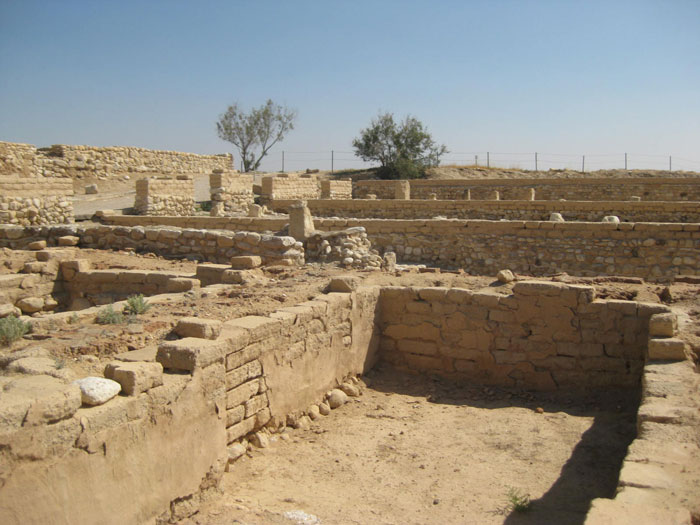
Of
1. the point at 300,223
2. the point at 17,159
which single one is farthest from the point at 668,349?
the point at 17,159

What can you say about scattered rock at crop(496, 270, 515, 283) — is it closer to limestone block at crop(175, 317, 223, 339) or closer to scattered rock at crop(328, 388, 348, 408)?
scattered rock at crop(328, 388, 348, 408)

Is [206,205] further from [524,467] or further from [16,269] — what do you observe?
[524,467]

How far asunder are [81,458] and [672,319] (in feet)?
16.6

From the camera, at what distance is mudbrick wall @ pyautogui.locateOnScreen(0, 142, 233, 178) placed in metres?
23.6

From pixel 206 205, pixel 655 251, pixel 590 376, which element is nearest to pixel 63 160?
pixel 206 205

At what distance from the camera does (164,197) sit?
20.1m

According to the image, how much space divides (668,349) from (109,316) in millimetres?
5205

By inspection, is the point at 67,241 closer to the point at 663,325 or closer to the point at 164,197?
the point at 164,197

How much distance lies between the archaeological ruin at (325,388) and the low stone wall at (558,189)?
1712 cm

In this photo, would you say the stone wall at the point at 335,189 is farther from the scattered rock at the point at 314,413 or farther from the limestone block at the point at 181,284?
the scattered rock at the point at 314,413

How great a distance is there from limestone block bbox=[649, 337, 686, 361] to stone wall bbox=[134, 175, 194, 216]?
54.4 ft

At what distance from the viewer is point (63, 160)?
25.0m

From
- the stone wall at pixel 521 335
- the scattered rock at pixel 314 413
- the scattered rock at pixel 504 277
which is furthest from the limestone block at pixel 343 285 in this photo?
the scattered rock at pixel 504 277

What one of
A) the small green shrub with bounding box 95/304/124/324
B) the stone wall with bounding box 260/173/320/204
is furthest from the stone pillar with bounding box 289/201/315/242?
the stone wall with bounding box 260/173/320/204
